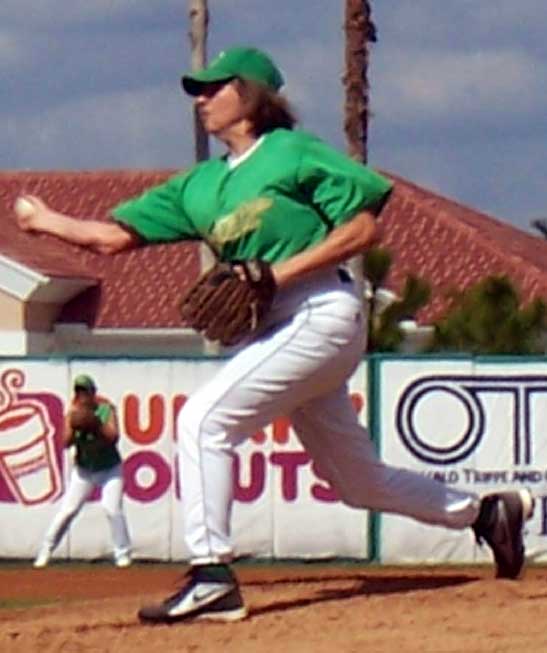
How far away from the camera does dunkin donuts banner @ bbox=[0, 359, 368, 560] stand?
20484 millimetres

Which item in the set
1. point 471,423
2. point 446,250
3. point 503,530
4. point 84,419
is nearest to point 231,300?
point 503,530

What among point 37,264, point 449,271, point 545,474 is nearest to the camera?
point 545,474

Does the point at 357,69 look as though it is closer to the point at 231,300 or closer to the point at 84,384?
the point at 84,384

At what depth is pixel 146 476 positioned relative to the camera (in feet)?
68.2

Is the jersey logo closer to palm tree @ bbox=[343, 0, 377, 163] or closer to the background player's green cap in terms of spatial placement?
the background player's green cap

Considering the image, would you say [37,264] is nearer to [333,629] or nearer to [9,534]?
[9,534]

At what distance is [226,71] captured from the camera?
8.00m

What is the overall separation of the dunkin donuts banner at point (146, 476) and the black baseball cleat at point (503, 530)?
11064 mm

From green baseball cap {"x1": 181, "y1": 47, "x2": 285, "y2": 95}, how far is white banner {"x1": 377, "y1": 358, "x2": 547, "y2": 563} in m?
12.2

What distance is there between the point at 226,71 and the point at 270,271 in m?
0.77

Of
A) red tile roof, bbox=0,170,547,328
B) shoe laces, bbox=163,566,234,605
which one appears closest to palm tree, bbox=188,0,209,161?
red tile roof, bbox=0,170,547,328

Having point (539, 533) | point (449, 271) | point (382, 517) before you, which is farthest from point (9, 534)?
point (449, 271)

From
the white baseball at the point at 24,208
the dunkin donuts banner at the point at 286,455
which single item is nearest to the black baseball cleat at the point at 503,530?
the white baseball at the point at 24,208

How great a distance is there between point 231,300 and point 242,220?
0.92ft
